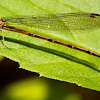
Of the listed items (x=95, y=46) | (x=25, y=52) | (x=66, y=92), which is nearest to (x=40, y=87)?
(x=66, y=92)

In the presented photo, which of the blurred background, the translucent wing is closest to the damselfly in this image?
the translucent wing

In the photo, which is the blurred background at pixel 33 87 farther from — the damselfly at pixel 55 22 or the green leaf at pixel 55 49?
the damselfly at pixel 55 22

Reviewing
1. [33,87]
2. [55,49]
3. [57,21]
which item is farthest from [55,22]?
[33,87]

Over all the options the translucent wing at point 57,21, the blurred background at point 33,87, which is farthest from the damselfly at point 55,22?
the blurred background at point 33,87

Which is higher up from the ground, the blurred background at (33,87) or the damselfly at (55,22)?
the damselfly at (55,22)

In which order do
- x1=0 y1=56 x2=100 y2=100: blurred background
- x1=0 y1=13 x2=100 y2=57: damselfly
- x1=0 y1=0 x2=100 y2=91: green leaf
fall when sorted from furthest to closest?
x1=0 y1=13 x2=100 y2=57: damselfly
x1=0 y1=56 x2=100 y2=100: blurred background
x1=0 y1=0 x2=100 y2=91: green leaf

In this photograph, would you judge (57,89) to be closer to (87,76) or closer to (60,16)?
(87,76)

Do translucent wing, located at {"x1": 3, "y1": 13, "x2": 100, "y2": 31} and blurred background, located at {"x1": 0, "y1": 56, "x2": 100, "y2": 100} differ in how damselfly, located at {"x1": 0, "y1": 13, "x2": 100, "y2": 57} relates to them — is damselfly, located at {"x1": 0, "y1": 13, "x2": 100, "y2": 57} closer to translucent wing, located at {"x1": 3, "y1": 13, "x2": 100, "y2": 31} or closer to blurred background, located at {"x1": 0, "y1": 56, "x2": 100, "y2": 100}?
translucent wing, located at {"x1": 3, "y1": 13, "x2": 100, "y2": 31}
